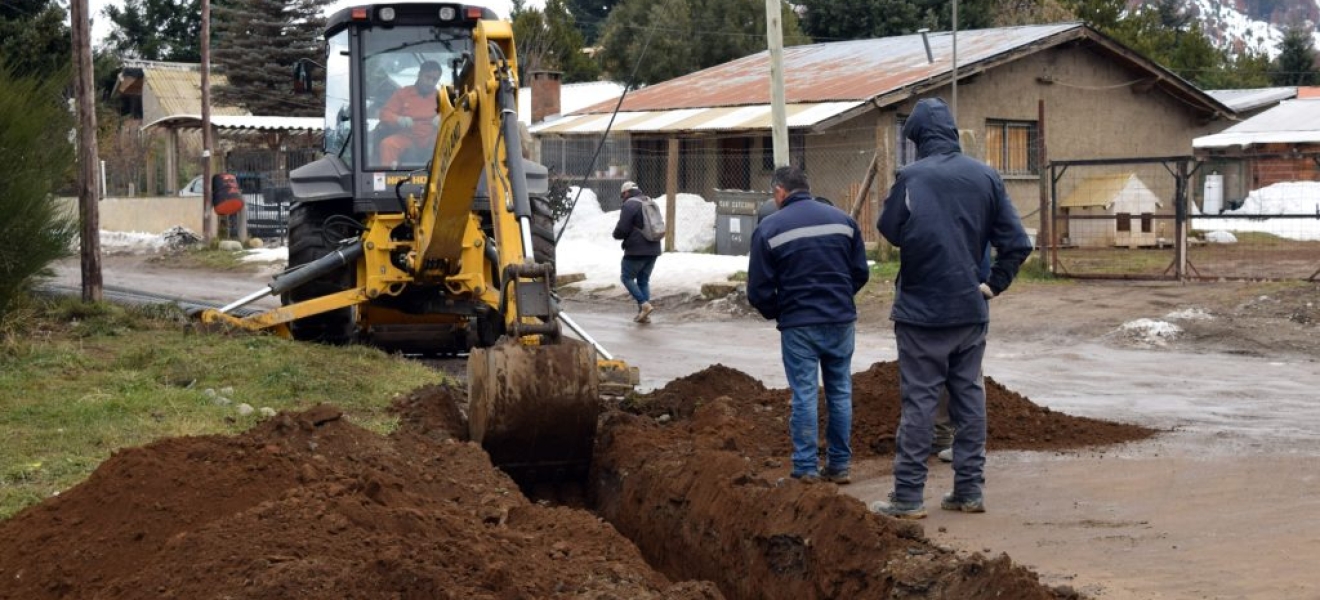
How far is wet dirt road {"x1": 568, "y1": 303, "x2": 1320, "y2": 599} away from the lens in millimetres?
6516

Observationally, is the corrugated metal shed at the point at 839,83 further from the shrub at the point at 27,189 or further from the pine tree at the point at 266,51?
the pine tree at the point at 266,51

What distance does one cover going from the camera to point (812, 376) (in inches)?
342

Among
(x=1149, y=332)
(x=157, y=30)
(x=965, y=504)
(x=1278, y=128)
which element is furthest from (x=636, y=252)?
(x=157, y=30)

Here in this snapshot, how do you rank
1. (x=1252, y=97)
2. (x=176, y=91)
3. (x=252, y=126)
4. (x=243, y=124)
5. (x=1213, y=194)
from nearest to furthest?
(x=252, y=126), (x=243, y=124), (x=1213, y=194), (x=1252, y=97), (x=176, y=91)

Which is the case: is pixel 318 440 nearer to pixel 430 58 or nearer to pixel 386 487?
pixel 386 487

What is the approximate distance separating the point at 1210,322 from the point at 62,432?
1249 cm

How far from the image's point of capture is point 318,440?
851 centimetres

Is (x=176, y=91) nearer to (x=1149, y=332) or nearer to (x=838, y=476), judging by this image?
(x=1149, y=332)

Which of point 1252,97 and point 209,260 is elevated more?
point 1252,97

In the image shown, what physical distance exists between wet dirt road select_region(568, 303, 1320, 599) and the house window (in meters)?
15.6

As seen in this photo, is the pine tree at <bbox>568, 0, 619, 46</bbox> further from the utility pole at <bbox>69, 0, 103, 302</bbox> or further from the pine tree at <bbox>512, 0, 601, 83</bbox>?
the utility pole at <bbox>69, 0, 103, 302</bbox>

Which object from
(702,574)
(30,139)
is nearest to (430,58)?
(30,139)

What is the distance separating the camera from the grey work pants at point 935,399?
312 inches

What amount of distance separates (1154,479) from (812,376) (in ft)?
6.28
